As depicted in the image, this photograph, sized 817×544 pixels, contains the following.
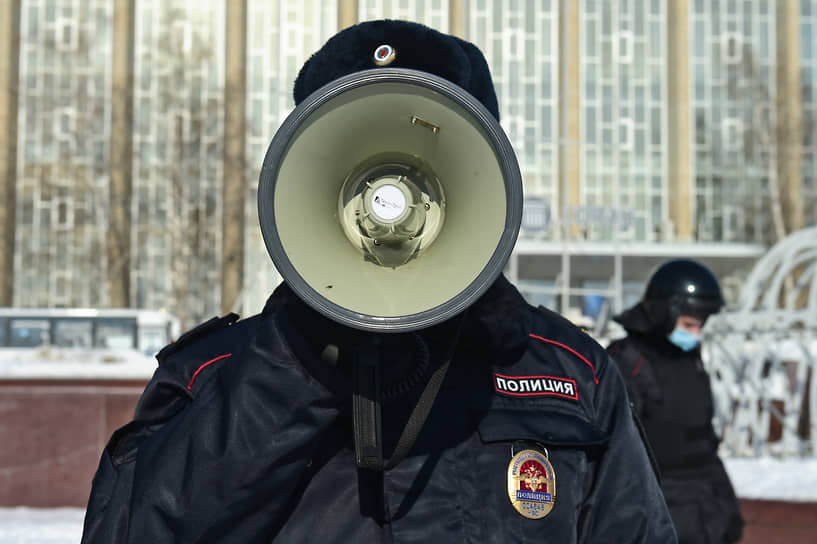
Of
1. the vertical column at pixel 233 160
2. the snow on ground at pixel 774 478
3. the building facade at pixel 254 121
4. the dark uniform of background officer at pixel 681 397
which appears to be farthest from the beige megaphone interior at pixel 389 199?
the vertical column at pixel 233 160

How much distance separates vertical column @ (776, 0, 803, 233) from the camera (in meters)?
28.5

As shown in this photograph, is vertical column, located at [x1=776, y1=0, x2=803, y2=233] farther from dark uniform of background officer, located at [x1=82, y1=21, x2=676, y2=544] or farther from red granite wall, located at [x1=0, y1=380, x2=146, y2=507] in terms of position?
dark uniform of background officer, located at [x1=82, y1=21, x2=676, y2=544]

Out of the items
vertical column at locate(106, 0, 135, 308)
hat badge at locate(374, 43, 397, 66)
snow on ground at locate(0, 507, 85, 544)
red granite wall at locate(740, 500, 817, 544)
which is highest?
vertical column at locate(106, 0, 135, 308)

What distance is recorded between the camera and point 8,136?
1108 inches

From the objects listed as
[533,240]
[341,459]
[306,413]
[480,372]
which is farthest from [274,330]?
[533,240]

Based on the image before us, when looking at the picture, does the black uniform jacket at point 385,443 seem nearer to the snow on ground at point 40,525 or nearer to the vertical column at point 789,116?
the snow on ground at point 40,525

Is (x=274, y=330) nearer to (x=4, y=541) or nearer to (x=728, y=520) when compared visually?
(x=728, y=520)

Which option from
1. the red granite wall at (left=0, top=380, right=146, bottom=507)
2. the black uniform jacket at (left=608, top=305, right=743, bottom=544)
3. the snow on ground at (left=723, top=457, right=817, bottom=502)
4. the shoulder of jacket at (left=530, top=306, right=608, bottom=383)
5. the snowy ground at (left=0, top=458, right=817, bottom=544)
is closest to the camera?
the shoulder of jacket at (left=530, top=306, right=608, bottom=383)

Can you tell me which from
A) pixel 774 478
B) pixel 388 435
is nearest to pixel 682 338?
pixel 774 478

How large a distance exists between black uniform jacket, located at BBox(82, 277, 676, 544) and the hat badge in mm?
359

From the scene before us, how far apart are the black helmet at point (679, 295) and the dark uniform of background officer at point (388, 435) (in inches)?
124

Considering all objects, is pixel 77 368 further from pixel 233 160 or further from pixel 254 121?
pixel 254 121

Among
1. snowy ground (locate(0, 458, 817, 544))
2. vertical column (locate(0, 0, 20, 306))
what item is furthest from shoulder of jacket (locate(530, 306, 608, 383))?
vertical column (locate(0, 0, 20, 306))

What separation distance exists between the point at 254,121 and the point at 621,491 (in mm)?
27598
